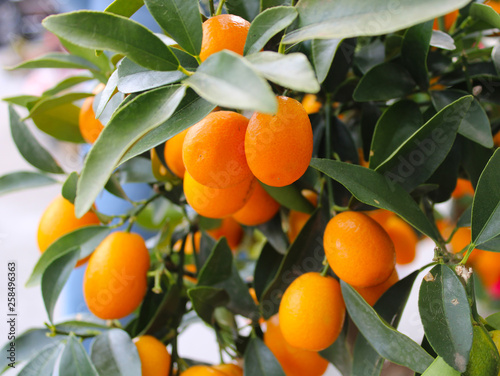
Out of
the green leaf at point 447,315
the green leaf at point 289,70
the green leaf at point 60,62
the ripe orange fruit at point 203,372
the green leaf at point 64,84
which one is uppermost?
the green leaf at point 289,70

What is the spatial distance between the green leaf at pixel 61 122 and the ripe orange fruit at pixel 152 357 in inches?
11.5

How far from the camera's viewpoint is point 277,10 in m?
0.32

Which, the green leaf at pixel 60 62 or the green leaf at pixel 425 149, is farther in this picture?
Answer: the green leaf at pixel 60 62

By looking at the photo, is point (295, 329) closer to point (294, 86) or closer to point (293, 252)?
point (293, 252)

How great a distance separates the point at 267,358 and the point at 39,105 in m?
0.39

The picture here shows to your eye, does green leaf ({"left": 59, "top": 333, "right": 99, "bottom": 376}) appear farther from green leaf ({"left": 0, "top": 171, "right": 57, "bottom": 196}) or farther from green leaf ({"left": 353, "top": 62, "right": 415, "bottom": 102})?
green leaf ({"left": 353, "top": 62, "right": 415, "bottom": 102})

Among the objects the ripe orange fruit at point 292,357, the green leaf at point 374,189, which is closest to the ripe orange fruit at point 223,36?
the green leaf at point 374,189

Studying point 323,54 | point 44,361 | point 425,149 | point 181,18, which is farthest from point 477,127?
point 44,361

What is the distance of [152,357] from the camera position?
1.59 ft

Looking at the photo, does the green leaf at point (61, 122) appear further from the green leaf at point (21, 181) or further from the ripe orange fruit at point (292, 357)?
the ripe orange fruit at point (292, 357)

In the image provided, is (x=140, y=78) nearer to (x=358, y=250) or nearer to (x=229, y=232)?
(x=358, y=250)

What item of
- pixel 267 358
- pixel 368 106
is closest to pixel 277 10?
pixel 368 106

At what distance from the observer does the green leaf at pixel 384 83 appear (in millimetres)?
434

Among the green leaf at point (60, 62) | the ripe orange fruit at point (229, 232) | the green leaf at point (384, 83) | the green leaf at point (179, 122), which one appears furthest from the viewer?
the ripe orange fruit at point (229, 232)
